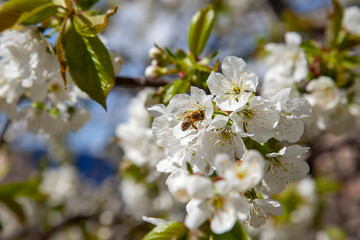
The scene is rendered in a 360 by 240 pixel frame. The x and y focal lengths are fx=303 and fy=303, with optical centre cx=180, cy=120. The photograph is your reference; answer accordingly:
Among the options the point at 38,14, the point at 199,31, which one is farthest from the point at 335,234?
the point at 38,14

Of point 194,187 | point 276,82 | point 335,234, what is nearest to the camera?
point 194,187

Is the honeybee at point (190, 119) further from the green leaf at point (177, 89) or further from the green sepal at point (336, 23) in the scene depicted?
the green sepal at point (336, 23)

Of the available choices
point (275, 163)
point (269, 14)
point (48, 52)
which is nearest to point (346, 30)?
point (275, 163)

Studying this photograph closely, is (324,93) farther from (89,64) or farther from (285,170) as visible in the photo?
(89,64)

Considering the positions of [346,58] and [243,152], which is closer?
[243,152]

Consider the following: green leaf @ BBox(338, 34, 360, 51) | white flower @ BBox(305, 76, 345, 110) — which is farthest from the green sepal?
white flower @ BBox(305, 76, 345, 110)

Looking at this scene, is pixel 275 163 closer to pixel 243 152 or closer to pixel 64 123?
pixel 243 152
